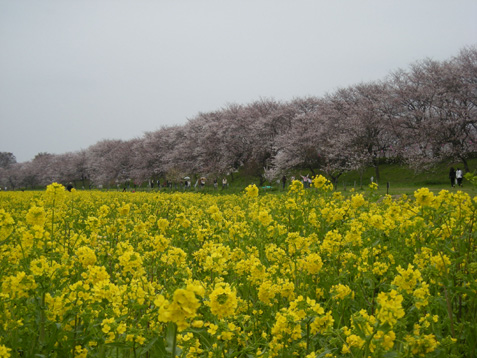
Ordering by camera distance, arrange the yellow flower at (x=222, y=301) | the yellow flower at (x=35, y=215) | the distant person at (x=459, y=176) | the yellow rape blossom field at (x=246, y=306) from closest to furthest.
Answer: the yellow flower at (x=222, y=301)
the yellow rape blossom field at (x=246, y=306)
the yellow flower at (x=35, y=215)
the distant person at (x=459, y=176)

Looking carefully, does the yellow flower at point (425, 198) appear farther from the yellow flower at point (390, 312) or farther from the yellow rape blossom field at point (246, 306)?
the yellow flower at point (390, 312)

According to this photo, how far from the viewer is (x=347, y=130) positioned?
40406 mm

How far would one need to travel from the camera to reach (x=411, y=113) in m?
39.8

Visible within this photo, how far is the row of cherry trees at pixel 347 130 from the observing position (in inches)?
1377

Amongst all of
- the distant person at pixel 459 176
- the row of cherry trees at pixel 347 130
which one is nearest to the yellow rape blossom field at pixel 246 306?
the distant person at pixel 459 176

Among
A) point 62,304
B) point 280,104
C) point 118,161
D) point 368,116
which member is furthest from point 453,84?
point 118,161

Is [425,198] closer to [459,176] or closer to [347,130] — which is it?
[459,176]

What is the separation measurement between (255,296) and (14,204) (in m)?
17.6

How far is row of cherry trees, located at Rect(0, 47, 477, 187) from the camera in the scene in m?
35.0

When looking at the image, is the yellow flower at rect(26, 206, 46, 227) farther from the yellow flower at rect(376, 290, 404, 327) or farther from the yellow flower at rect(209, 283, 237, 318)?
the yellow flower at rect(376, 290, 404, 327)

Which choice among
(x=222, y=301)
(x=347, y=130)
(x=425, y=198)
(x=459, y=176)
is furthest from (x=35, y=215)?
(x=347, y=130)

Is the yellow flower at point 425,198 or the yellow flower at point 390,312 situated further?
the yellow flower at point 425,198

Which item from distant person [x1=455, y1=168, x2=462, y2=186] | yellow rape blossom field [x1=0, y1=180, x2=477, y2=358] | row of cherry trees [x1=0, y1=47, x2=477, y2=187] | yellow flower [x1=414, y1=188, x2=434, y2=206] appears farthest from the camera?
row of cherry trees [x1=0, y1=47, x2=477, y2=187]

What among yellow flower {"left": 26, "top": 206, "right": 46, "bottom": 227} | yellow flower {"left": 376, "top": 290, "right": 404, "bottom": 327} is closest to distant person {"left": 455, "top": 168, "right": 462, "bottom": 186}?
yellow flower {"left": 376, "top": 290, "right": 404, "bottom": 327}
